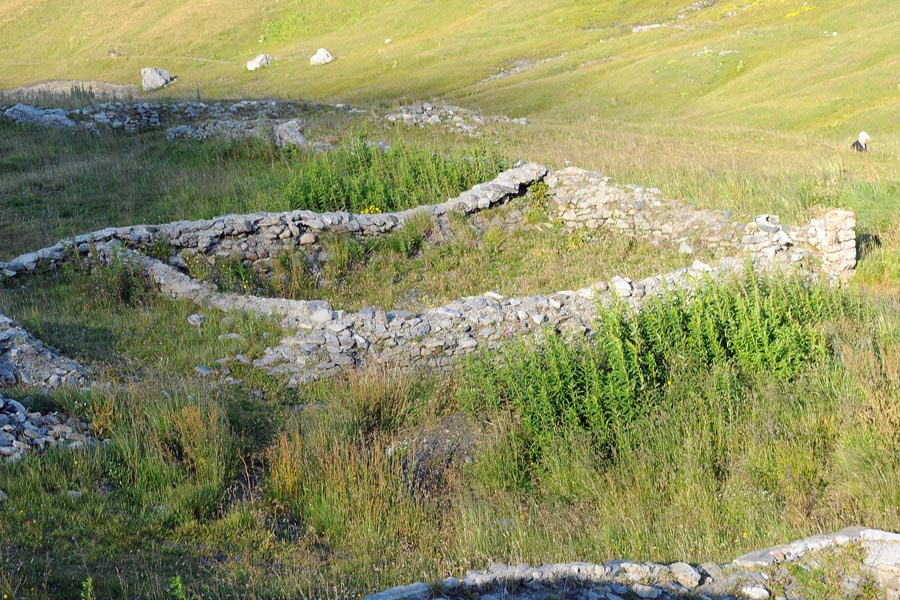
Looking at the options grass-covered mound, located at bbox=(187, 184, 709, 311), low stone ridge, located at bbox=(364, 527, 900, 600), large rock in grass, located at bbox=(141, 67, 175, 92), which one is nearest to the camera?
low stone ridge, located at bbox=(364, 527, 900, 600)

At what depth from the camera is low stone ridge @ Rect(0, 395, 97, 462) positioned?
19.4 feet

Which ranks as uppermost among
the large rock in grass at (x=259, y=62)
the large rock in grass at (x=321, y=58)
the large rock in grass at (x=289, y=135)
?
the large rock in grass at (x=259, y=62)

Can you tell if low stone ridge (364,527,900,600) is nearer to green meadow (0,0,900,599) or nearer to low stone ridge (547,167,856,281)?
green meadow (0,0,900,599)

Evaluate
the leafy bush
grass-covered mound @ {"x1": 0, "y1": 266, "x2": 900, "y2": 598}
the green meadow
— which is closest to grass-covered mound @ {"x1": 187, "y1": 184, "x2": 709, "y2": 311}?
the green meadow

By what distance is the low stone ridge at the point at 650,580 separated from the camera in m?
4.03

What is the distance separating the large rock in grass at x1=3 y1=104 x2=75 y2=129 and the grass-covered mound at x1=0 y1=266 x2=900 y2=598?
16.9 m

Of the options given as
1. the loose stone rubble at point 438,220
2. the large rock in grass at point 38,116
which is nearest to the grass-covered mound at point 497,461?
the loose stone rubble at point 438,220

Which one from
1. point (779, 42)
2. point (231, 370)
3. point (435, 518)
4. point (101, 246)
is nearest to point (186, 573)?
point (435, 518)

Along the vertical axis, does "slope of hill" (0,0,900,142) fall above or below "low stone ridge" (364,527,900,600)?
above

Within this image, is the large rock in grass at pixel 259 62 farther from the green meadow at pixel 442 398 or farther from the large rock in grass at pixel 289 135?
the green meadow at pixel 442 398

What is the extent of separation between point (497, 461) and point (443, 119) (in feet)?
57.7

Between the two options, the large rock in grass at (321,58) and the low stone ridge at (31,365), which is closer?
the low stone ridge at (31,365)

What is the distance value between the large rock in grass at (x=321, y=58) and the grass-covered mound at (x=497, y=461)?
45.7 meters

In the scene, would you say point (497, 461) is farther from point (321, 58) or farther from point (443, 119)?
point (321, 58)
